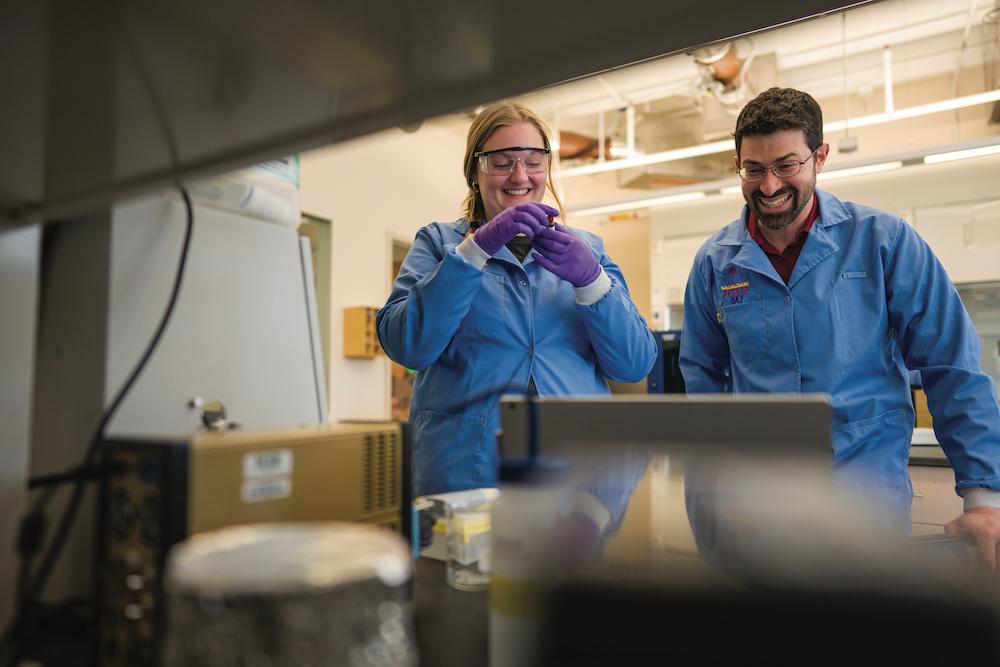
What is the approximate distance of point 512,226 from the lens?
3.73 feet

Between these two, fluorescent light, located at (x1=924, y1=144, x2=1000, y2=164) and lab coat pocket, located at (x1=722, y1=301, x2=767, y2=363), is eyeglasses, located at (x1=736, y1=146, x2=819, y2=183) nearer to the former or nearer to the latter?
lab coat pocket, located at (x1=722, y1=301, x2=767, y2=363)

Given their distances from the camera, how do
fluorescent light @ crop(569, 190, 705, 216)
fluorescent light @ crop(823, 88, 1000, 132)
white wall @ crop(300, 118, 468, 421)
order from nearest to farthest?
fluorescent light @ crop(823, 88, 1000, 132) → white wall @ crop(300, 118, 468, 421) → fluorescent light @ crop(569, 190, 705, 216)

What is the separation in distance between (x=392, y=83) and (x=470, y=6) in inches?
4.5

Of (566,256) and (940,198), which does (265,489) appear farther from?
(940,198)

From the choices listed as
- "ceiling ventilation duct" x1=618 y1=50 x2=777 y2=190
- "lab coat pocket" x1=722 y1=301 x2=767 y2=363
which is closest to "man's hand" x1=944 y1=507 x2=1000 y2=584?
"lab coat pocket" x1=722 y1=301 x2=767 y2=363

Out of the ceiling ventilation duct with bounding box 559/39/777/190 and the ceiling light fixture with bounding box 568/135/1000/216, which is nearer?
the ceiling light fixture with bounding box 568/135/1000/216

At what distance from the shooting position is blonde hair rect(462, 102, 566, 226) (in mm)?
1355

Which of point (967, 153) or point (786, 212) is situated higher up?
point (967, 153)

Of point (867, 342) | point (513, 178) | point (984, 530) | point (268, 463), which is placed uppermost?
point (513, 178)

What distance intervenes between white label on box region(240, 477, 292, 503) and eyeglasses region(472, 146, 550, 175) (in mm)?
945

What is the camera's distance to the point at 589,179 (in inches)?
251

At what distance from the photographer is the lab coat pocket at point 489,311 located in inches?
49.4

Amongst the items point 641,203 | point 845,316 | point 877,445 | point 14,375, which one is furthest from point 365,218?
point 14,375

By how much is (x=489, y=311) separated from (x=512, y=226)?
0.21 m
